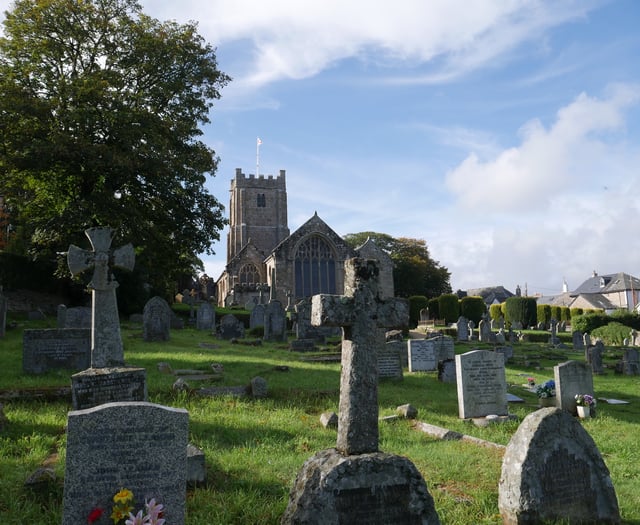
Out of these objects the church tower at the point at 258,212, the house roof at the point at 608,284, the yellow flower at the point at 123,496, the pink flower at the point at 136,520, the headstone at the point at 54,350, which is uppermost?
the church tower at the point at 258,212

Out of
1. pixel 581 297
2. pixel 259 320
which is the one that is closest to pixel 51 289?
pixel 259 320

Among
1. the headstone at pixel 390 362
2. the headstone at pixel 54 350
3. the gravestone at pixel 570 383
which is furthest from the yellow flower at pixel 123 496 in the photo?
the headstone at pixel 390 362

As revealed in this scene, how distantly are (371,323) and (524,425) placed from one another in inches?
70.8

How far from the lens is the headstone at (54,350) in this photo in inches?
425

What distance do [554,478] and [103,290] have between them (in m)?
7.14

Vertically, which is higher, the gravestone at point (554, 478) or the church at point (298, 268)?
the church at point (298, 268)

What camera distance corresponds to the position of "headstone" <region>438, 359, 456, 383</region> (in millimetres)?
13469

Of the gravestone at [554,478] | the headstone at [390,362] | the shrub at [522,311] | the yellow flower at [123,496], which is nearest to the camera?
the yellow flower at [123,496]

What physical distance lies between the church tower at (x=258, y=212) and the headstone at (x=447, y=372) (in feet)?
164

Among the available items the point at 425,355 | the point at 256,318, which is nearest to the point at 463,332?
the point at 256,318

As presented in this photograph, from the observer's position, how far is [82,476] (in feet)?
12.6

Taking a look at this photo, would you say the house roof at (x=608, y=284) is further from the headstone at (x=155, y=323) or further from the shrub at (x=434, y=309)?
the headstone at (x=155, y=323)

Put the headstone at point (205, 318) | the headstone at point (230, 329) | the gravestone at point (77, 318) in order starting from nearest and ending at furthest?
the gravestone at point (77, 318), the headstone at point (230, 329), the headstone at point (205, 318)

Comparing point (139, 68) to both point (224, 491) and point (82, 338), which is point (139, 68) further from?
point (224, 491)
